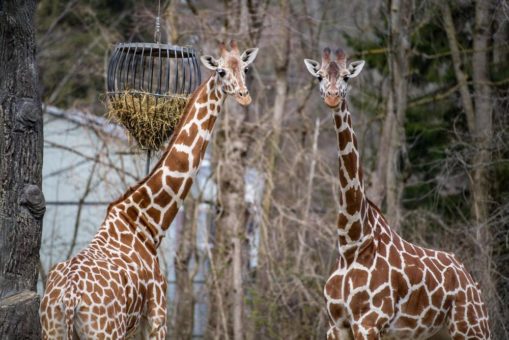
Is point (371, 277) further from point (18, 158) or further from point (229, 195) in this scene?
point (229, 195)

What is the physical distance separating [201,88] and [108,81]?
1.01m

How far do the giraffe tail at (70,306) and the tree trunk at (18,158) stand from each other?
0.21 meters

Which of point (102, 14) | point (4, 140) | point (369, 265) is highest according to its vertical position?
point (102, 14)

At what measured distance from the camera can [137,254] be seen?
7484 mm

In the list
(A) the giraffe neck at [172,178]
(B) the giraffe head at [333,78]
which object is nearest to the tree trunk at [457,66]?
(B) the giraffe head at [333,78]

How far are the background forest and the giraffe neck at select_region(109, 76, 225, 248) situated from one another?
423cm

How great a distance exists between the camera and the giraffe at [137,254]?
6.68 metres

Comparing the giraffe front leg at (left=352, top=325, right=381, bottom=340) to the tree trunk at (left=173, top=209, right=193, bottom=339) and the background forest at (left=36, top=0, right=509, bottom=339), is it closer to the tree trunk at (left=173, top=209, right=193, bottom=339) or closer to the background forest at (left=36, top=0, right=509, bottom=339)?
the background forest at (left=36, top=0, right=509, bottom=339)

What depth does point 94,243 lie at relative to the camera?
291 inches

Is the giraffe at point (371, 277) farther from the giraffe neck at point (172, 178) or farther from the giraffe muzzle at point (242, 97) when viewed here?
the giraffe neck at point (172, 178)

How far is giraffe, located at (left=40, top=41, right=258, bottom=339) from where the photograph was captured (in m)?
6.68

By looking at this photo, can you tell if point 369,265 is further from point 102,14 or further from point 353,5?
point 102,14

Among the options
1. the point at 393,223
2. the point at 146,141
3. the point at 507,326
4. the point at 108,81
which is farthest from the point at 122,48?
the point at 507,326

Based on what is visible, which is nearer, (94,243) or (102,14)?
(94,243)
